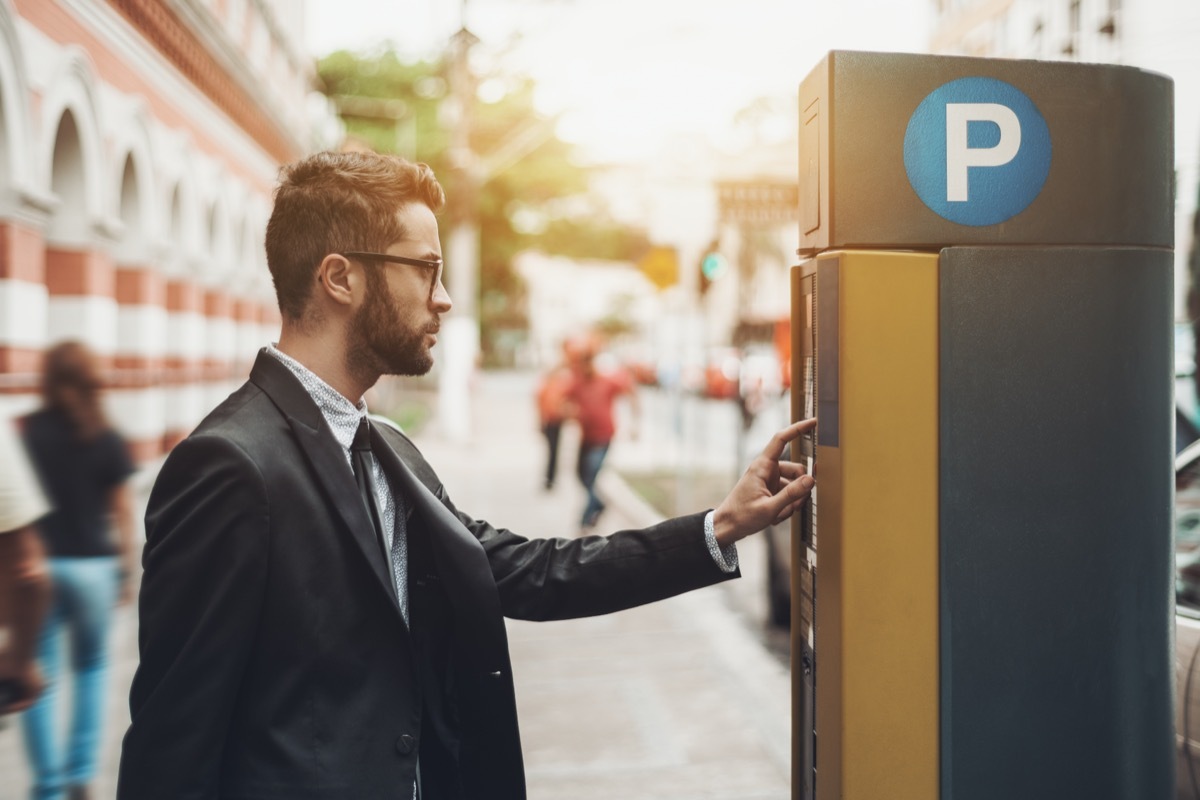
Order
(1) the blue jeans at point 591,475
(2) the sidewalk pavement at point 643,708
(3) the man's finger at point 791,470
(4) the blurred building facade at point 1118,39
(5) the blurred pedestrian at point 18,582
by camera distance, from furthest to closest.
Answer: (1) the blue jeans at point 591,475 < (4) the blurred building facade at point 1118,39 < (2) the sidewalk pavement at point 643,708 < (5) the blurred pedestrian at point 18,582 < (3) the man's finger at point 791,470

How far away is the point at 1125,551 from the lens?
77.5 inches

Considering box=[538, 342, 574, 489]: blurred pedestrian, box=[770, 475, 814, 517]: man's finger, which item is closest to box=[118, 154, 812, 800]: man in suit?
box=[770, 475, 814, 517]: man's finger

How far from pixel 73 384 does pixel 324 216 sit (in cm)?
248

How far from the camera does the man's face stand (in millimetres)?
1962

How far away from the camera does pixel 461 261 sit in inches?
882

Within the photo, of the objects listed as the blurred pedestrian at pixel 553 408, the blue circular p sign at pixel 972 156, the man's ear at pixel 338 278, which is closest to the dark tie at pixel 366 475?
the man's ear at pixel 338 278

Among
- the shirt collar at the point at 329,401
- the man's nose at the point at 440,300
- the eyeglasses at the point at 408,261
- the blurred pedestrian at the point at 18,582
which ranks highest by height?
the eyeglasses at the point at 408,261

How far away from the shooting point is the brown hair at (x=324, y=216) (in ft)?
6.33

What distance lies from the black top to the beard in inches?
95.1

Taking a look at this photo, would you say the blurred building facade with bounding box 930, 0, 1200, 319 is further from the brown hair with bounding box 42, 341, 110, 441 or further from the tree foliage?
the tree foliage

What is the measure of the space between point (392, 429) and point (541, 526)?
962cm

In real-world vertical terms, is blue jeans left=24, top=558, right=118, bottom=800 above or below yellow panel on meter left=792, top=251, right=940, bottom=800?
below

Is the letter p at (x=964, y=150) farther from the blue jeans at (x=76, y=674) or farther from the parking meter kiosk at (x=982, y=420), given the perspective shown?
the blue jeans at (x=76, y=674)

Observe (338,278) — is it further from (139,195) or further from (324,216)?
(139,195)
